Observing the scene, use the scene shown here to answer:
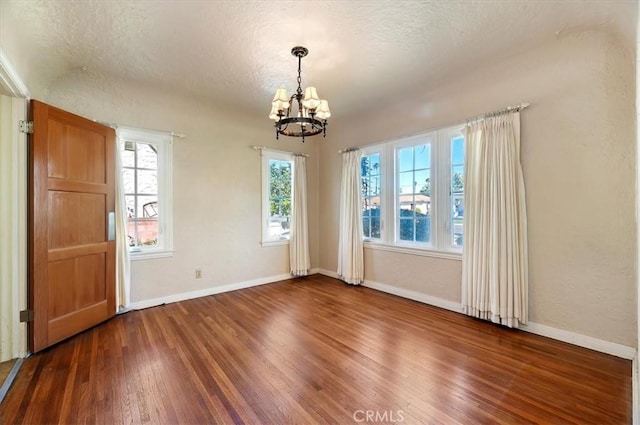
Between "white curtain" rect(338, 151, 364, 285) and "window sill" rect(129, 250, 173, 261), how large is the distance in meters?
2.63

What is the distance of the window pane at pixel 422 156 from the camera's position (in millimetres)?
3850

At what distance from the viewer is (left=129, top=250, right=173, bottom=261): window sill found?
3646 mm

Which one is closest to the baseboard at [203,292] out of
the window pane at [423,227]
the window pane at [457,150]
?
the window pane at [423,227]

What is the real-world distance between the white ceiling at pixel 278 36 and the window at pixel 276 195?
70.0 inches

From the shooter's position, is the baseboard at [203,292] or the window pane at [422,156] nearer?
the baseboard at [203,292]

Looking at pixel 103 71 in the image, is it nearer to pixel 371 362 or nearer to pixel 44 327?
pixel 44 327

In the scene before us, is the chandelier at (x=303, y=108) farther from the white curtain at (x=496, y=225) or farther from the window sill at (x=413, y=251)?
the window sill at (x=413, y=251)

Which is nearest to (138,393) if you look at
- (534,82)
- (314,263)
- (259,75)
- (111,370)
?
(111,370)

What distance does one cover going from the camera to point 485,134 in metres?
3.16

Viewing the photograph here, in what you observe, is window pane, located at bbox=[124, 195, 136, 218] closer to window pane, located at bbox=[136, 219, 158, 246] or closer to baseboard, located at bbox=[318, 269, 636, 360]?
window pane, located at bbox=[136, 219, 158, 246]

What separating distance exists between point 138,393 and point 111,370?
49cm

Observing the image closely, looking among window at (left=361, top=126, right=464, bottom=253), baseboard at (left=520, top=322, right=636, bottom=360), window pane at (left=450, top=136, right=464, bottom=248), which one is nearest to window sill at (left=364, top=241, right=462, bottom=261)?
window at (left=361, top=126, right=464, bottom=253)

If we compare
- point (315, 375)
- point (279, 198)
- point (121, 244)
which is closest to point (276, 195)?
point (279, 198)

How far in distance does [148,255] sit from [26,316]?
1.34 meters
